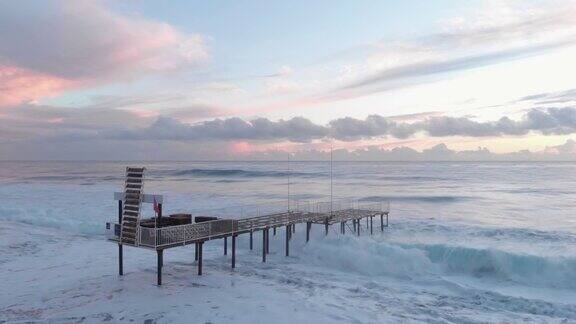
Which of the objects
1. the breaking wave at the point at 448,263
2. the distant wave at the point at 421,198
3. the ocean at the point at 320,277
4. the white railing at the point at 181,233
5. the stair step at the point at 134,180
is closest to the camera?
the ocean at the point at 320,277

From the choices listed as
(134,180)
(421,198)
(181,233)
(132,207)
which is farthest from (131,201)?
(421,198)

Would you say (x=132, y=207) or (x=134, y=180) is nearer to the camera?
(x=132, y=207)

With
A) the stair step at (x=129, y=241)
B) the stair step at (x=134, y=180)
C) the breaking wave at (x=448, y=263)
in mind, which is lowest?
the breaking wave at (x=448, y=263)

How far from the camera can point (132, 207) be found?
74.1ft

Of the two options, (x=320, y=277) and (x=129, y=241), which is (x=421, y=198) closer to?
(x=320, y=277)

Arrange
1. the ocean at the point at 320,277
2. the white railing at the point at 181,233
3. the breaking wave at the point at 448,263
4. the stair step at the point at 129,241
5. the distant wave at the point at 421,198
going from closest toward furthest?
the ocean at the point at 320,277 < the white railing at the point at 181,233 < the stair step at the point at 129,241 < the breaking wave at the point at 448,263 < the distant wave at the point at 421,198

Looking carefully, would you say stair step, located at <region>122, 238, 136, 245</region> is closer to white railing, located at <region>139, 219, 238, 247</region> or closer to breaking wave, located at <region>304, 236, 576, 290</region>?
white railing, located at <region>139, 219, 238, 247</region>

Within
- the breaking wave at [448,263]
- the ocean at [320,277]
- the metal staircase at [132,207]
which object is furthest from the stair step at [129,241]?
the breaking wave at [448,263]

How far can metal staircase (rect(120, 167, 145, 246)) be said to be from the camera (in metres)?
22.4

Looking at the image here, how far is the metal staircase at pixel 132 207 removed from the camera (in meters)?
22.4

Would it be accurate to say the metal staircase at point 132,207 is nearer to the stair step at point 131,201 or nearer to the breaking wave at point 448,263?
the stair step at point 131,201

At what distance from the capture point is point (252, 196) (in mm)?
75250

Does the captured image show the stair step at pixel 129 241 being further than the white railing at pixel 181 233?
Yes

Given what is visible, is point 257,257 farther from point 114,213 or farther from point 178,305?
point 114,213
